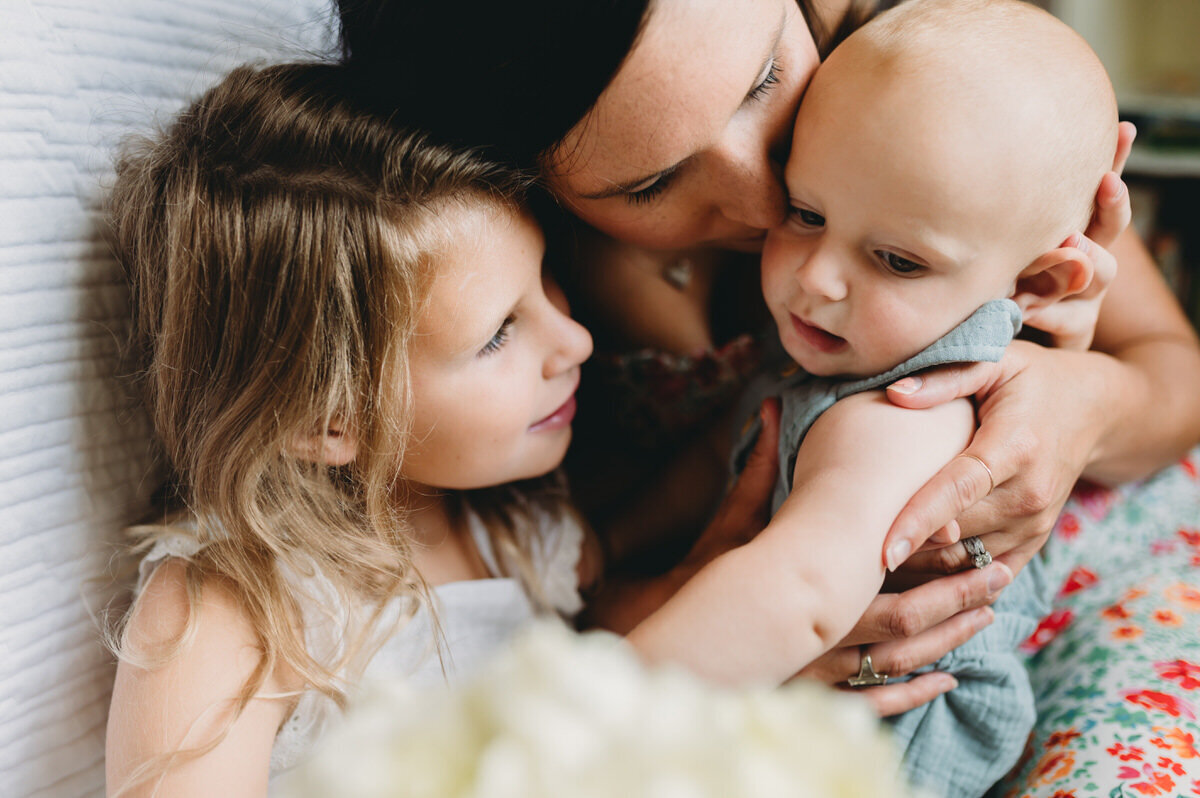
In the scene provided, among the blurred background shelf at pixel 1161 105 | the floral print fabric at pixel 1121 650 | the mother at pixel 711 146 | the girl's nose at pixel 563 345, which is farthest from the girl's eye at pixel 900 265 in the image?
the blurred background shelf at pixel 1161 105

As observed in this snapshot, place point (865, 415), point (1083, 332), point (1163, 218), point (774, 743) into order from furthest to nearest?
point (1163, 218), point (1083, 332), point (865, 415), point (774, 743)

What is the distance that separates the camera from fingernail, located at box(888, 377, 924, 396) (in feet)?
2.43

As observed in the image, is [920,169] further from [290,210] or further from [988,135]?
[290,210]

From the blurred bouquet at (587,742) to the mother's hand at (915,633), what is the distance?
0.45 meters

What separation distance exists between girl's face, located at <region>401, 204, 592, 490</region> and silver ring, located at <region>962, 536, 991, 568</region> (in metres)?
0.43

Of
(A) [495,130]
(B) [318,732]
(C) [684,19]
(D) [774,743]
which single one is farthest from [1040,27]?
(B) [318,732]

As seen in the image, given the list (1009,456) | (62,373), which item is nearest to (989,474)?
(1009,456)

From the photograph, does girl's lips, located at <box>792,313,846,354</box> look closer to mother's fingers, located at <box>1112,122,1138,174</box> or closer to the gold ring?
the gold ring

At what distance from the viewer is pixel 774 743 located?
1.07ft

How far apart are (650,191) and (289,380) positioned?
0.38 m

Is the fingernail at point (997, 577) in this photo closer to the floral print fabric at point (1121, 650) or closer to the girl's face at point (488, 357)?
the floral print fabric at point (1121, 650)

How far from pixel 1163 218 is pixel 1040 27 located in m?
1.52

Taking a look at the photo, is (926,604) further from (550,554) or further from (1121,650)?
(550,554)

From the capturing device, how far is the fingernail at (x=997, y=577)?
79cm
